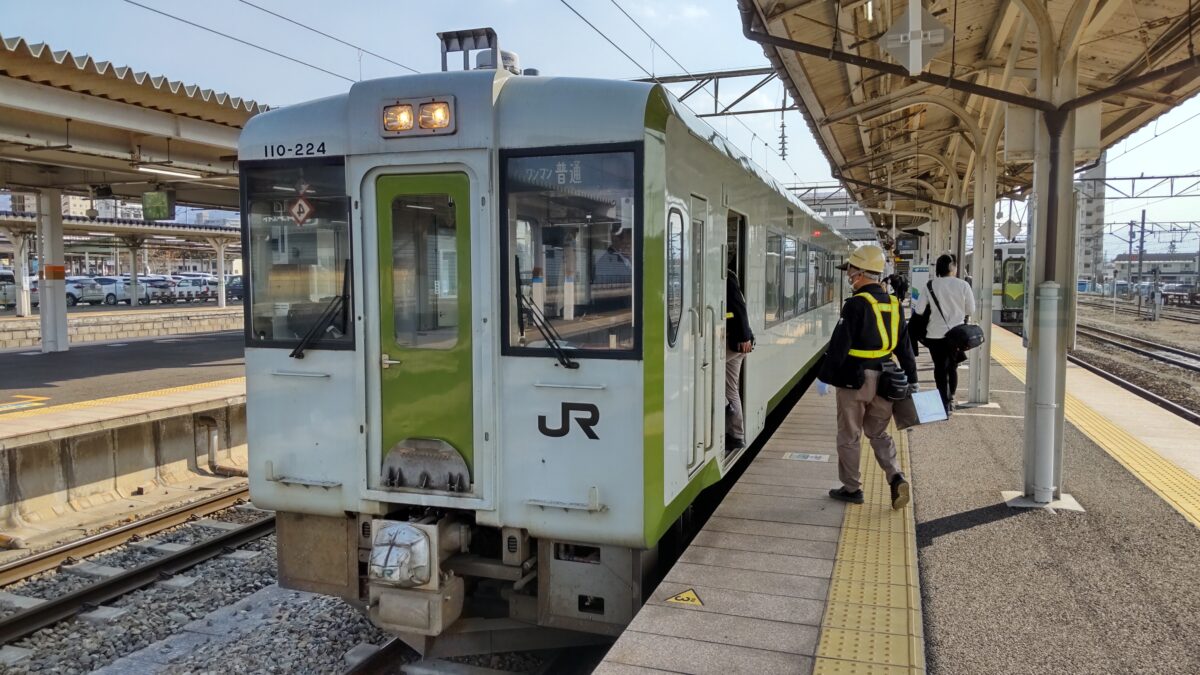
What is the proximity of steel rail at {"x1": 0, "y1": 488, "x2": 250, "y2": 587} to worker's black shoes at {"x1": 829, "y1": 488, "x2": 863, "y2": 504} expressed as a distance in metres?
5.56

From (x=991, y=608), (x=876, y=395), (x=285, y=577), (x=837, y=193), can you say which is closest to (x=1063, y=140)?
(x=876, y=395)

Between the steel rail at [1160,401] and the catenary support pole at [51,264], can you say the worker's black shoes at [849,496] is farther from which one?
the catenary support pole at [51,264]

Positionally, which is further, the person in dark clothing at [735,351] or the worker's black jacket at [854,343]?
the person in dark clothing at [735,351]

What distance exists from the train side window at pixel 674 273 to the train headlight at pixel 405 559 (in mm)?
1583

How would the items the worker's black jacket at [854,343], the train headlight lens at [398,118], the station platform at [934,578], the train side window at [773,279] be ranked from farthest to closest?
the train side window at [773,279] → the worker's black jacket at [854,343] → the train headlight lens at [398,118] → the station platform at [934,578]

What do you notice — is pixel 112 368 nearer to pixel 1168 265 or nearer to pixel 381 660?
pixel 381 660

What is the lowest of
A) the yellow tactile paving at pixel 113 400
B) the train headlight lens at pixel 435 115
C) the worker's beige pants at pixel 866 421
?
the yellow tactile paving at pixel 113 400

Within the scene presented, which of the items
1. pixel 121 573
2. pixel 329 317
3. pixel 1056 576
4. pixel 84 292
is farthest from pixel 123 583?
pixel 84 292

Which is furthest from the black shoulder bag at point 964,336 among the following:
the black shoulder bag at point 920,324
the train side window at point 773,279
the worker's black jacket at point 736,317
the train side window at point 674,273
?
the train side window at point 674,273

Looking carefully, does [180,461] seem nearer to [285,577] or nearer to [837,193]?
[285,577]

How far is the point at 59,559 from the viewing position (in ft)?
24.1

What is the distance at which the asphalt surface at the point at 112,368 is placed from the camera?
1270 cm

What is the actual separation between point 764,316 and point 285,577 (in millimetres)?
4514

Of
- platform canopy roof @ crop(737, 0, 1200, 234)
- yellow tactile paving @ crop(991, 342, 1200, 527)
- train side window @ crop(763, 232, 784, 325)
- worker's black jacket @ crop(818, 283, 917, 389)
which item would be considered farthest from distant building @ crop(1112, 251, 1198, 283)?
worker's black jacket @ crop(818, 283, 917, 389)
